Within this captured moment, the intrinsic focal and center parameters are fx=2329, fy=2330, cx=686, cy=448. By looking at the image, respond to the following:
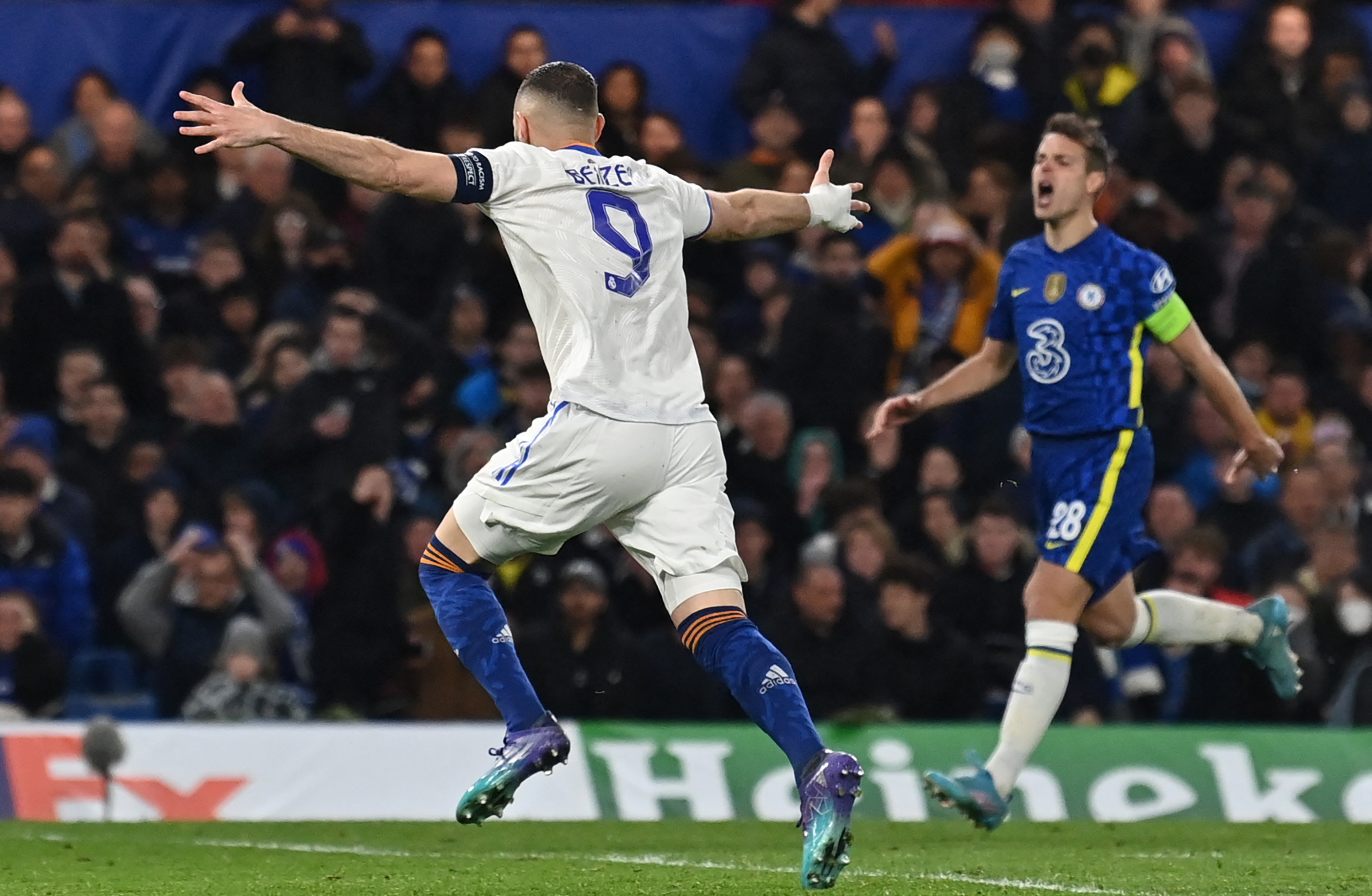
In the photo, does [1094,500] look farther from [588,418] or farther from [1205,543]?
[1205,543]

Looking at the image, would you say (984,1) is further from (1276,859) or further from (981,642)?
(1276,859)

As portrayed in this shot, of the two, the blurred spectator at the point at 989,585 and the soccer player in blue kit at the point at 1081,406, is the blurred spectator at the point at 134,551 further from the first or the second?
the soccer player in blue kit at the point at 1081,406

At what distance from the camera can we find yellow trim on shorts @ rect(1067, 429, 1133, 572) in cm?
898

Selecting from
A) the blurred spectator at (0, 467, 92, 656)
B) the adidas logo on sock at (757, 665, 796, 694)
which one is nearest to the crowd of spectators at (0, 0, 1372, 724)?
the blurred spectator at (0, 467, 92, 656)

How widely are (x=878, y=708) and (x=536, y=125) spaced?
5.52 meters

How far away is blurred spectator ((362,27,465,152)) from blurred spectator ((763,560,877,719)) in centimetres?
457

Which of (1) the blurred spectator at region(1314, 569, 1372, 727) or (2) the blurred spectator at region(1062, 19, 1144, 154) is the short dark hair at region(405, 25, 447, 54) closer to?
(2) the blurred spectator at region(1062, 19, 1144, 154)

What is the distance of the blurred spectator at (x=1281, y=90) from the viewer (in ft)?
52.3

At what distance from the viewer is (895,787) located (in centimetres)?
1147

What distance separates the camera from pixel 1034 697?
8.97 metres

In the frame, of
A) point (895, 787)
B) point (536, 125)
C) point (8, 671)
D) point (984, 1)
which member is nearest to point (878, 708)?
point (895, 787)

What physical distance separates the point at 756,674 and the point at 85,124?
9.76 metres

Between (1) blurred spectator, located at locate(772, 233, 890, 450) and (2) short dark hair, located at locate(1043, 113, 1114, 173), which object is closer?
(2) short dark hair, located at locate(1043, 113, 1114, 173)

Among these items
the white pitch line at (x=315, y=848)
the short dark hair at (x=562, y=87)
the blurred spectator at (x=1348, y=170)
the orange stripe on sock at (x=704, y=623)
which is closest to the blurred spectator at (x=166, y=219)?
the white pitch line at (x=315, y=848)
